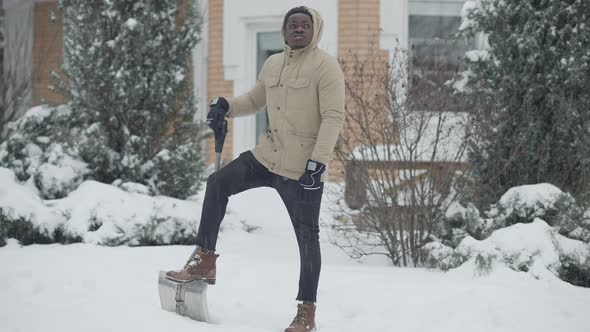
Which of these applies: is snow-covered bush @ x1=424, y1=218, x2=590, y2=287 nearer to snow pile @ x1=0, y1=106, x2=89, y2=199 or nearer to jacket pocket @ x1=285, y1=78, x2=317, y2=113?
jacket pocket @ x1=285, y1=78, x2=317, y2=113

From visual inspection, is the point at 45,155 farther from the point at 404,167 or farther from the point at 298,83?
the point at 298,83

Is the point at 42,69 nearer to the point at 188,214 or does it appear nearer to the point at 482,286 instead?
the point at 188,214

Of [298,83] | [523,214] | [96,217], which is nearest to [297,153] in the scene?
[298,83]

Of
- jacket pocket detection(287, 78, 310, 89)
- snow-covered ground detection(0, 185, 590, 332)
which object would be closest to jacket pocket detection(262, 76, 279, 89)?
jacket pocket detection(287, 78, 310, 89)

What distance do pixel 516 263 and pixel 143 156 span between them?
Result: 12.8ft

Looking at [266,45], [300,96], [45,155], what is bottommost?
[45,155]

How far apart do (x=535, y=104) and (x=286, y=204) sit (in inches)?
129

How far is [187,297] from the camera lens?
425 centimetres

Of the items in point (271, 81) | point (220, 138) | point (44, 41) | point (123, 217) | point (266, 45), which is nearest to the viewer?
point (271, 81)

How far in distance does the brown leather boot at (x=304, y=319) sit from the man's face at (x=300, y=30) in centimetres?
142

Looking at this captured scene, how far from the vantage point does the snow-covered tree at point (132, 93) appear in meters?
7.68

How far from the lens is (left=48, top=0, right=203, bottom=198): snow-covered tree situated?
25.2 feet

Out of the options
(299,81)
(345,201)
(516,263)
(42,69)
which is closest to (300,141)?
(299,81)

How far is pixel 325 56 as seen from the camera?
4238mm
